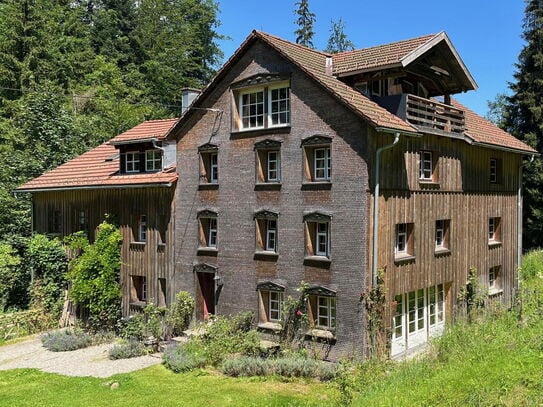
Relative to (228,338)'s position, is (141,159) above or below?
above

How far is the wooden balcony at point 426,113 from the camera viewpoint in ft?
58.6

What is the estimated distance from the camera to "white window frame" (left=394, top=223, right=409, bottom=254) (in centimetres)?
1817

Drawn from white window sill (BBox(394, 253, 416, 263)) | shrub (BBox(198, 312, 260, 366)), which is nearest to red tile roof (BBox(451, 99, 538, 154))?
white window sill (BBox(394, 253, 416, 263))

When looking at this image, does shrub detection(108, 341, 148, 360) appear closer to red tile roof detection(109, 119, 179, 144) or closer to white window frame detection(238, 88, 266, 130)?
red tile roof detection(109, 119, 179, 144)

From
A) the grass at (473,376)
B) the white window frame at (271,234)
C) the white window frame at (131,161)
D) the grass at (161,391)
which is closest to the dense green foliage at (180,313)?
the grass at (161,391)

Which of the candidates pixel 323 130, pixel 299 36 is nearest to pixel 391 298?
pixel 323 130

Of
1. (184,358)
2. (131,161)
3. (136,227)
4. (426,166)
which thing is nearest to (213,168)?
(136,227)

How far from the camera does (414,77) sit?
1981 centimetres

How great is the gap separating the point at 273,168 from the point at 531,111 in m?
24.9

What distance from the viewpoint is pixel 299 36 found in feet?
182

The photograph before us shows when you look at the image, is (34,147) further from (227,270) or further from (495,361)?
(495,361)

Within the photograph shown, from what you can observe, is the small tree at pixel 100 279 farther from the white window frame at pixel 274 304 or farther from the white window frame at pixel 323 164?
the white window frame at pixel 323 164

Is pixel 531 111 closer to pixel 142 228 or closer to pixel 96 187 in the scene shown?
pixel 142 228

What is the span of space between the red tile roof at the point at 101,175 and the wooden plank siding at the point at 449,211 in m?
→ 9.60
